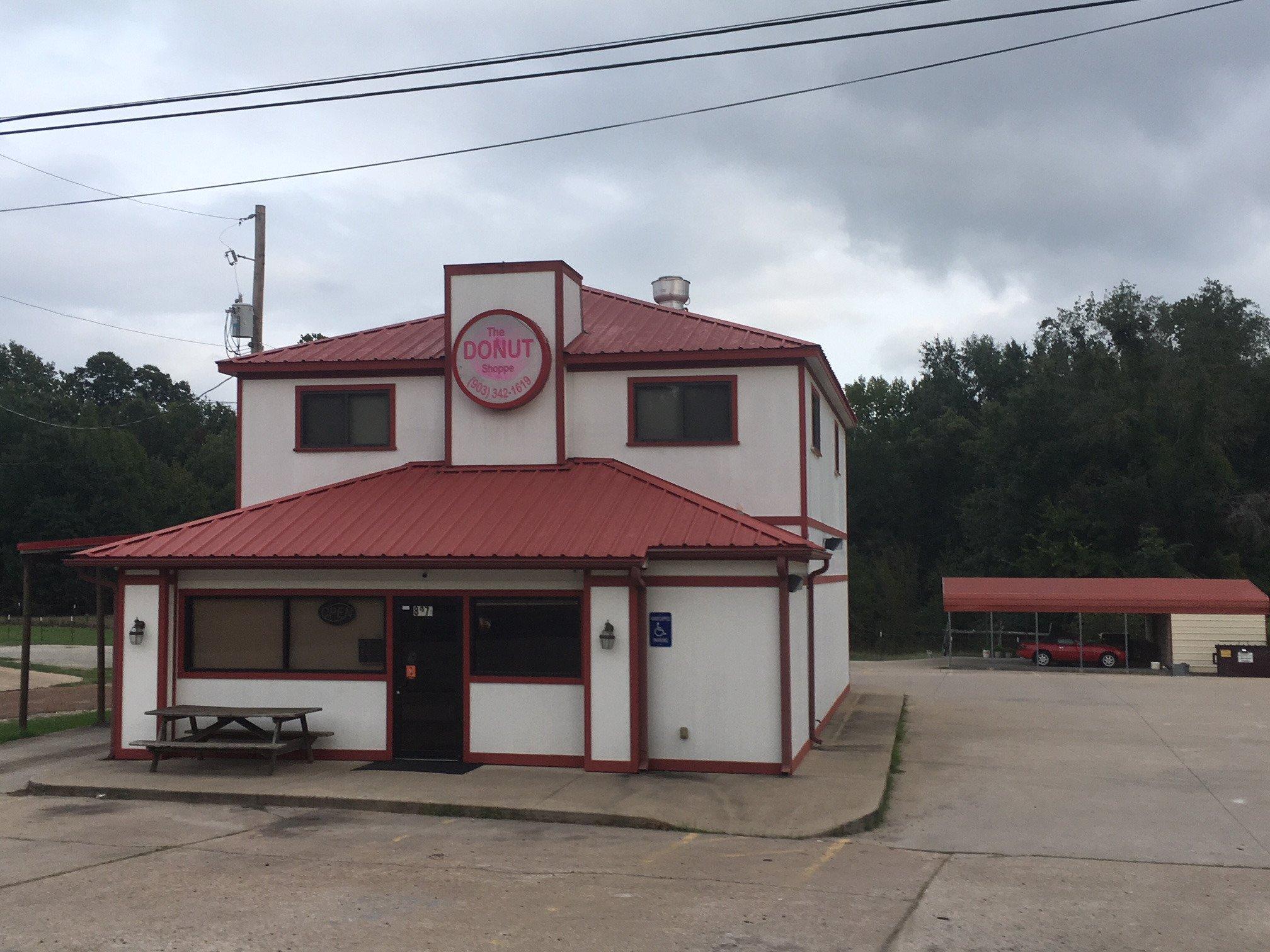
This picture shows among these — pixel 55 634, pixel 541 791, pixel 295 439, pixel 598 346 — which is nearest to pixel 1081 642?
pixel 598 346

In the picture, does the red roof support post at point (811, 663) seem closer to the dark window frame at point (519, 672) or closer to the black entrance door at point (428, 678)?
the dark window frame at point (519, 672)

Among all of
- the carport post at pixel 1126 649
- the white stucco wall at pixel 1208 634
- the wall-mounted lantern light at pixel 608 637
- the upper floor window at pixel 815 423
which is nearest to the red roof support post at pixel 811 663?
the upper floor window at pixel 815 423

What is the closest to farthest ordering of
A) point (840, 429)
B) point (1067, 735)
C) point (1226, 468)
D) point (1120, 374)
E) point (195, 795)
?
point (195, 795) < point (1067, 735) < point (840, 429) < point (1226, 468) < point (1120, 374)

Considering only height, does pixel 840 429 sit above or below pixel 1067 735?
above

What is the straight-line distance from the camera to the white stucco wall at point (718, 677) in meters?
14.4

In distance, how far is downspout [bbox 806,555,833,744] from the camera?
16656 mm

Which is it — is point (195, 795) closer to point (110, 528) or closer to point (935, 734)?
point (935, 734)

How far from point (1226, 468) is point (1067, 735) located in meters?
38.5

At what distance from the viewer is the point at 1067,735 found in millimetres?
19141

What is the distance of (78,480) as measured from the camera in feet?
235

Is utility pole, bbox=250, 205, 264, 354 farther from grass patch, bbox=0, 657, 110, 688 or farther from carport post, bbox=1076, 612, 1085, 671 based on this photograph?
carport post, bbox=1076, 612, 1085, 671

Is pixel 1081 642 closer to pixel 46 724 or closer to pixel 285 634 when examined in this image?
pixel 285 634

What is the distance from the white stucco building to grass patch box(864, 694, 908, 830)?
123 cm

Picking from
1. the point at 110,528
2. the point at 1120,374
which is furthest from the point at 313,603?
the point at 110,528
